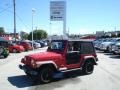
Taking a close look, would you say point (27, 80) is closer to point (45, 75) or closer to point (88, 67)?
point (45, 75)

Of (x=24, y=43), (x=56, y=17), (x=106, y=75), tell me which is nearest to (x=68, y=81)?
(x=106, y=75)

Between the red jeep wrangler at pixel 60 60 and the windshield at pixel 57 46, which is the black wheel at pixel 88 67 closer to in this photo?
the red jeep wrangler at pixel 60 60

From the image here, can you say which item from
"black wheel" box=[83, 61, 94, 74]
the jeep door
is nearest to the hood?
the jeep door

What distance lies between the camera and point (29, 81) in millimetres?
11242

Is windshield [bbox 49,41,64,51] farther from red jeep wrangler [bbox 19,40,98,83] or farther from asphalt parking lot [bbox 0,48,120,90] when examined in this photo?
asphalt parking lot [bbox 0,48,120,90]

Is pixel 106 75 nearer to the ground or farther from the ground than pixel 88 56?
nearer to the ground

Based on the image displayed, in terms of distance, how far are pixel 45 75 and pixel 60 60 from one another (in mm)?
1056

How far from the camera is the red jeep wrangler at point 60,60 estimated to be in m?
10.6

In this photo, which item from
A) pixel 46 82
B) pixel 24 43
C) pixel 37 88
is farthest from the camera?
pixel 24 43

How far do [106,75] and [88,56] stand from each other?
1350mm

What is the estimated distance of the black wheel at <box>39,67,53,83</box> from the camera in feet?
34.7

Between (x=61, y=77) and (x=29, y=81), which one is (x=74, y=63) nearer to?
(x=61, y=77)

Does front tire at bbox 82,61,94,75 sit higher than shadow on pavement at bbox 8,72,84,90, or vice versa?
front tire at bbox 82,61,94,75

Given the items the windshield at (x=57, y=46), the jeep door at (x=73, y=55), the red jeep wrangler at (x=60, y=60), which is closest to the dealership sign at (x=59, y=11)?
the red jeep wrangler at (x=60, y=60)
